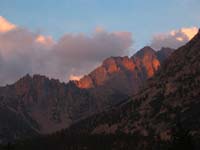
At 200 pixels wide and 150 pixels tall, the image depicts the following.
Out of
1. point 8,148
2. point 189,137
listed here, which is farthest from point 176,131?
point 8,148

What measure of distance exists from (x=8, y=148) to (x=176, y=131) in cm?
4961

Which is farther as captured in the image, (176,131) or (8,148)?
(8,148)

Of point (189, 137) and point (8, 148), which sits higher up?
point (8, 148)

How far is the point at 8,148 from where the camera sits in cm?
11444

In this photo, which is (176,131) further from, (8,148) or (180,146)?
Answer: (8,148)

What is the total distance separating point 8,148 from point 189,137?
5216 centimetres

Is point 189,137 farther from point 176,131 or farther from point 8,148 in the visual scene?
point 8,148

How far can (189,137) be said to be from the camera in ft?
273

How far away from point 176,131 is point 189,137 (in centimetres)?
288

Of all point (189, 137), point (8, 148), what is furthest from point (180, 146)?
point (8, 148)

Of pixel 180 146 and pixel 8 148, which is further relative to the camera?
pixel 8 148

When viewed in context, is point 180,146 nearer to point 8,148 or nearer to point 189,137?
point 189,137

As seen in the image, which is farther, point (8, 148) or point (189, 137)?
point (8, 148)

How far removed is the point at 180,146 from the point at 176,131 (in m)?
4.17
